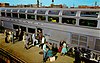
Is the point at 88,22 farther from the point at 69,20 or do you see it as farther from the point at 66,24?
the point at 66,24

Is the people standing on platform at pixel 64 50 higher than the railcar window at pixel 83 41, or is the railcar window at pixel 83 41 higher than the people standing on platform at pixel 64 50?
the railcar window at pixel 83 41

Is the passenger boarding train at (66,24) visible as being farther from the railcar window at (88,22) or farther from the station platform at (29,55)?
the station platform at (29,55)

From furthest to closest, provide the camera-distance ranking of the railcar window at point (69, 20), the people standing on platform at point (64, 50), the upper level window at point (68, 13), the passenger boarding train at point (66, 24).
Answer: the upper level window at point (68, 13), the railcar window at point (69, 20), the people standing on platform at point (64, 50), the passenger boarding train at point (66, 24)

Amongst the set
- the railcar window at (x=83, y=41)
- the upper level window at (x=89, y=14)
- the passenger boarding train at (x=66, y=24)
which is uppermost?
the upper level window at (x=89, y=14)

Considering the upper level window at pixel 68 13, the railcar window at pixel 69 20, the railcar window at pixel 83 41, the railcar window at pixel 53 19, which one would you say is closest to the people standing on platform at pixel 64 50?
the railcar window at pixel 83 41

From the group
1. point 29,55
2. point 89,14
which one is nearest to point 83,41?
point 89,14

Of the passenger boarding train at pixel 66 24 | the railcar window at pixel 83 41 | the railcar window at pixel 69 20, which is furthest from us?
the railcar window at pixel 69 20

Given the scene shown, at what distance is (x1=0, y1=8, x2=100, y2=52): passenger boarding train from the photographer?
12109 mm

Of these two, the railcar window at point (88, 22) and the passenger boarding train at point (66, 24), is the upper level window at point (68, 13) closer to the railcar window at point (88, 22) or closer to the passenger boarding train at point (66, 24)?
the passenger boarding train at point (66, 24)


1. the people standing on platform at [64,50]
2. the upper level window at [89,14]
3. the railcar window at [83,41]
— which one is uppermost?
the upper level window at [89,14]

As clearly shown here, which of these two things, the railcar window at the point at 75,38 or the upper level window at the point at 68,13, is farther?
the upper level window at the point at 68,13

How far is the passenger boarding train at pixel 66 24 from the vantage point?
39.7 feet

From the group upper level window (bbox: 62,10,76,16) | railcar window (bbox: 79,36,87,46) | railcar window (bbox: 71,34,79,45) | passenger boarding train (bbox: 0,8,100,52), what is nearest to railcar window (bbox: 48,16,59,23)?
passenger boarding train (bbox: 0,8,100,52)

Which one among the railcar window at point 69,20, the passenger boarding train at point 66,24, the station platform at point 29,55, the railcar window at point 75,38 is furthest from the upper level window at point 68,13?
the station platform at point 29,55
